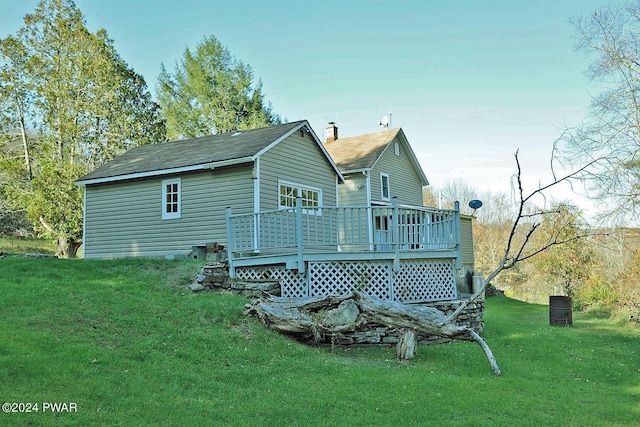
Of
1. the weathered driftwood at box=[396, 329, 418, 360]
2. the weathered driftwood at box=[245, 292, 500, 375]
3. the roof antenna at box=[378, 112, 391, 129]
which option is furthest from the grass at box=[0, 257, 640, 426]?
the roof antenna at box=[378, 112, 391, 129]

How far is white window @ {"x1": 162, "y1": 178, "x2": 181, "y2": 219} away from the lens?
14.8 meters

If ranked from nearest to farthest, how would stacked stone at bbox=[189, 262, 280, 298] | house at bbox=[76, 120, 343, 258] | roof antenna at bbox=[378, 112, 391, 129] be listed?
stacked stone at bbox=[189, 262, 280, 298] < house at bbox=[76, 120, 343, 258] < roof antenna at bbox=[378, 112, 391, 129]

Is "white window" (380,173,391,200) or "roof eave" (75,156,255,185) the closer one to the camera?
"roof eave" (75,156,255,185)

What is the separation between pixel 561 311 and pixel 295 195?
8.25 metres

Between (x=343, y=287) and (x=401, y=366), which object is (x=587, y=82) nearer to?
(x=343, y=287)

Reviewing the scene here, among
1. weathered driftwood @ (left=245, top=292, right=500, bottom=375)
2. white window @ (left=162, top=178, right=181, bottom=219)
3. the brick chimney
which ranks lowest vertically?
weathered driftwood @ (left=245, top=292, right=500, bottom=375)

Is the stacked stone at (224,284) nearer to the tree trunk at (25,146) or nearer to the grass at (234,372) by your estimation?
the grass at (234,372)

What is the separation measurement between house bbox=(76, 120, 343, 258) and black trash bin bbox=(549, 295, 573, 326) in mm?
7424

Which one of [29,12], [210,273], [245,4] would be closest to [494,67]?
[245,4]

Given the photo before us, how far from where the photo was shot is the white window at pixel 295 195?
14.6m

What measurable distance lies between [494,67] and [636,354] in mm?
11724

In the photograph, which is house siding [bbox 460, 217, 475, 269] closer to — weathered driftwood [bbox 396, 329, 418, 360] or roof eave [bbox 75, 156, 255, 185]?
roof eave [bbox 75, 156, 255, 185]

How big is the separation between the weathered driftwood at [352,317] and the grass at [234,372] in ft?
0.95

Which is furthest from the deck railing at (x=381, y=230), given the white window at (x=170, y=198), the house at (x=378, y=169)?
the house at (x=378, y=169)
